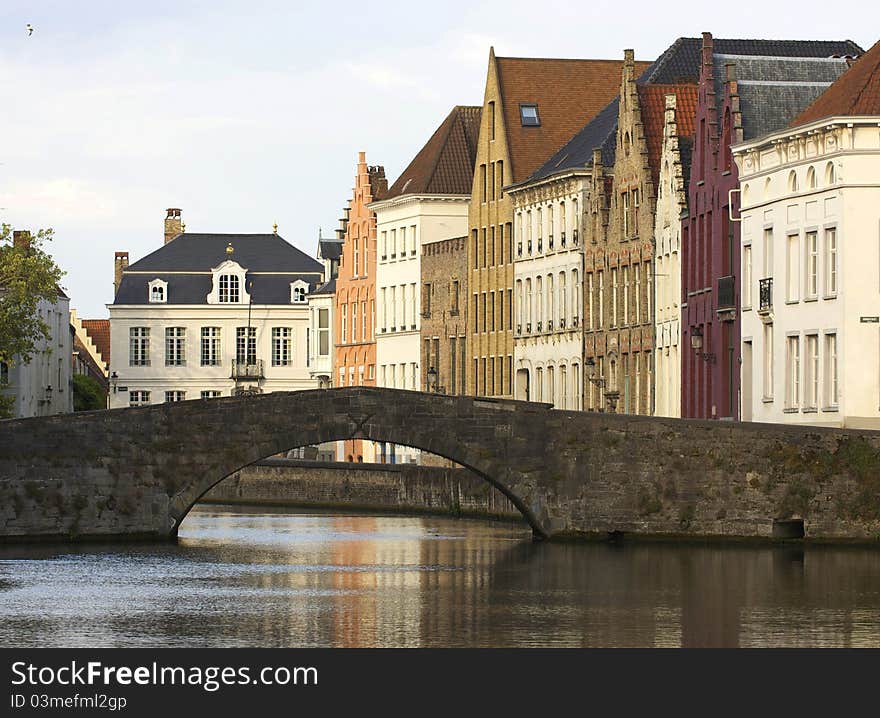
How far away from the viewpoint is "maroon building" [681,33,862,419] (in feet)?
215

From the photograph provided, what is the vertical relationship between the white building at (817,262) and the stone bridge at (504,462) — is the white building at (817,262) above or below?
above

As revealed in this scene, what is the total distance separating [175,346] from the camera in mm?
130000

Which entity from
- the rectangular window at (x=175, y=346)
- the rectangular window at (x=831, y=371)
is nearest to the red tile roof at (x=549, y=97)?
the rectangular window at (x=831, y=371)

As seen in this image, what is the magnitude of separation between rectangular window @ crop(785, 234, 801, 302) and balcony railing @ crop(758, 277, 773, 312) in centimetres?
107

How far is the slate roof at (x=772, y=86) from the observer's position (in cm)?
6562

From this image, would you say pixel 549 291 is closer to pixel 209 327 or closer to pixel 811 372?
pixel 811 372

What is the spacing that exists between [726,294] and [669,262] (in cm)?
778

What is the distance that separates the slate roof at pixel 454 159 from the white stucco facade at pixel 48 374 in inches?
595

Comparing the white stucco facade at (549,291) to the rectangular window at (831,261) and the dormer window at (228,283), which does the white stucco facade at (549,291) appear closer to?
the rectangular window at (831,261)

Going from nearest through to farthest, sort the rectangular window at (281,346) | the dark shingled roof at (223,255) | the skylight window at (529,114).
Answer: the skylight window at (529,114) < the rectangular window at (281,346) < the dark shingled roof at (223,255)

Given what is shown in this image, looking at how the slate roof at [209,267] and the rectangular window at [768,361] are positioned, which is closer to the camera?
the rectangular window at [768,361]

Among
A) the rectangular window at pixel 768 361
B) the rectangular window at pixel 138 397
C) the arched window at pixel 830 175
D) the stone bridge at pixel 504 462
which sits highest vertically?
the arched window at pixel 830 175

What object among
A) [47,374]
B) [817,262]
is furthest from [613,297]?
[47,374]

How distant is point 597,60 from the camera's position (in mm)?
95625
